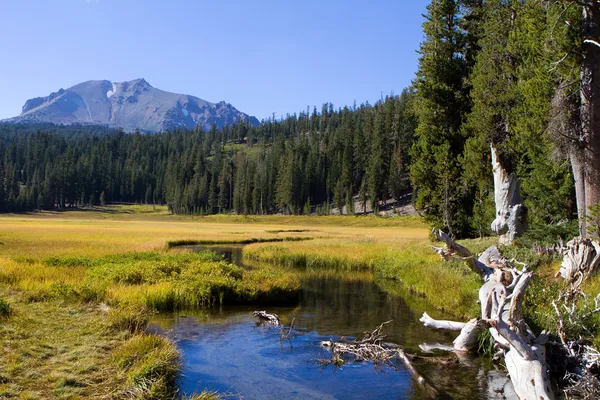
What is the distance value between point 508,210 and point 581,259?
12729mm

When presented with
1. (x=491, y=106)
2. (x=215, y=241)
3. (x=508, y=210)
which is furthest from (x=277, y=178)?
(x=508, y=210)

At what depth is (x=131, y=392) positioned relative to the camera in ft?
29.0

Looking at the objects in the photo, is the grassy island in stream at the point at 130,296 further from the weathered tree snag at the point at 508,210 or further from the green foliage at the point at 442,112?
the green foliage at the point at 442,112

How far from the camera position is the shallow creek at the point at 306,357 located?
10633mm

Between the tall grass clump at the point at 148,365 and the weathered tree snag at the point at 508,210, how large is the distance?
2065cm

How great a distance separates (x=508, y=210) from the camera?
26.5m

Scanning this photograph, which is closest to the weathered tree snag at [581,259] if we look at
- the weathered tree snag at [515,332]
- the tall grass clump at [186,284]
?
the weathered tree snag at [515,332]

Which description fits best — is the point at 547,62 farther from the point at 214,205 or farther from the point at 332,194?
the point at 214,205

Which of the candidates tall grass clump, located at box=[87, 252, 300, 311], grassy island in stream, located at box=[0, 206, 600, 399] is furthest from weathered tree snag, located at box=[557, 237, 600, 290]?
tall grass clump, located at box=[87, 252, 300, 311]

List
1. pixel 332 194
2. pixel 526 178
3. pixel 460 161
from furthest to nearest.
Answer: pixel 332 194, pixel 460 161, pixel 526 178

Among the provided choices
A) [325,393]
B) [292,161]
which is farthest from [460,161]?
[292,161]

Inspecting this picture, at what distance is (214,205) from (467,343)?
14409 centimetres

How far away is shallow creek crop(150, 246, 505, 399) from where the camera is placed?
10633 mm

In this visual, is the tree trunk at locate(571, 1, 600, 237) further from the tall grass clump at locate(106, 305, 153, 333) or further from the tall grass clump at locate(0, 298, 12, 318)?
the tall grass clump at locate(0, 298, 12, 318)
